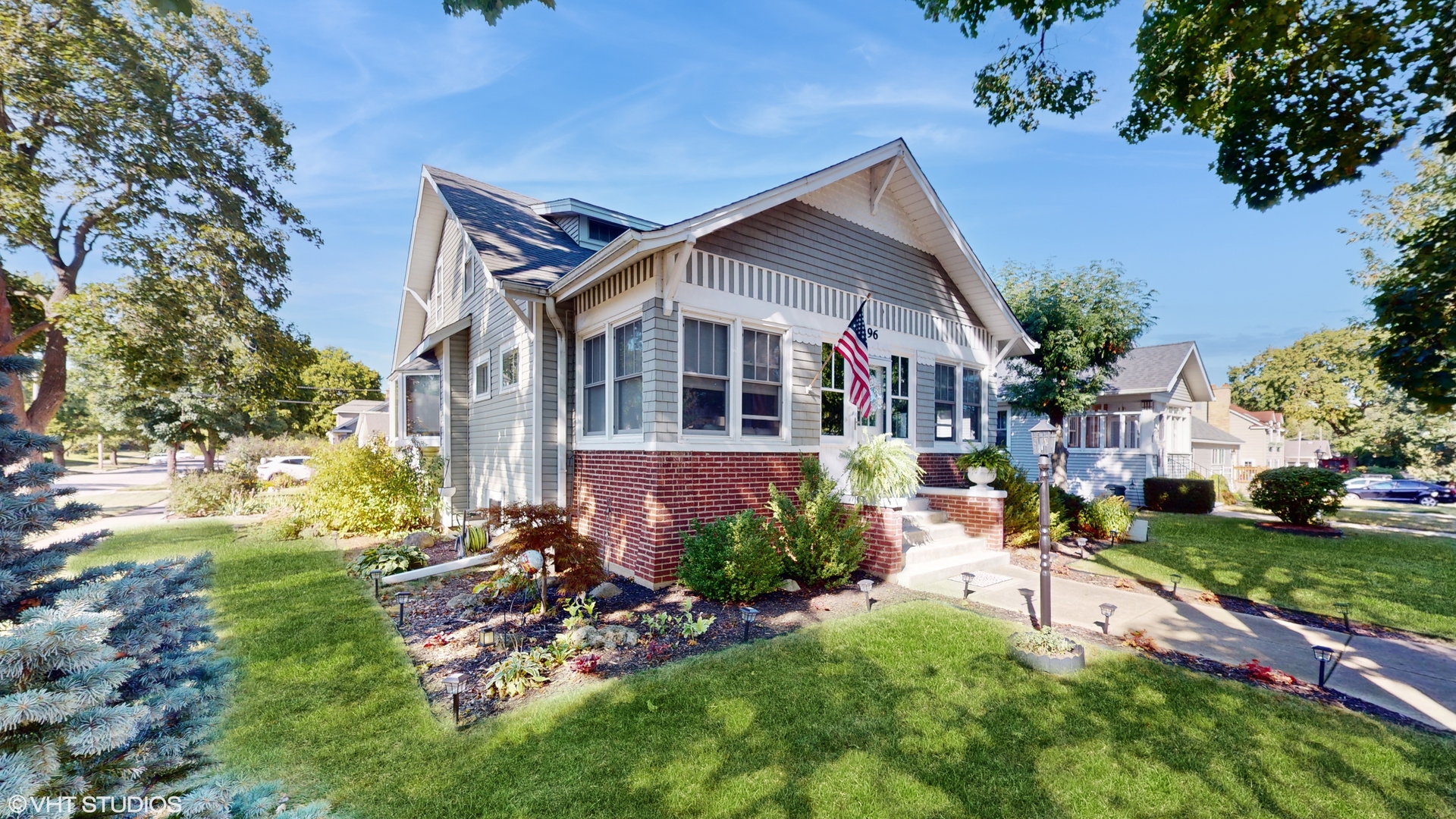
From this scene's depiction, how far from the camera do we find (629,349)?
8.30m

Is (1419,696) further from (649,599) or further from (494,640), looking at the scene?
(494,640)

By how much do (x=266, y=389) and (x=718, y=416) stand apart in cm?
1540

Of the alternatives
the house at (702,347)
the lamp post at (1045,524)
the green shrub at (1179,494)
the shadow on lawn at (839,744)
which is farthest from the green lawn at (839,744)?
the green shrub at (1179,494)

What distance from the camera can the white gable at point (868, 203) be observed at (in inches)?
376

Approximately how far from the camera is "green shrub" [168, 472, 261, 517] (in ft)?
54.5

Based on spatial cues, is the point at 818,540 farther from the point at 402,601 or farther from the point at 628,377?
the point at 402,601

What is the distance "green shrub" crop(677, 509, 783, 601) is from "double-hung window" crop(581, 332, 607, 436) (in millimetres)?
2744

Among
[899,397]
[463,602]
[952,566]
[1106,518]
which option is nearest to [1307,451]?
[1106,518]

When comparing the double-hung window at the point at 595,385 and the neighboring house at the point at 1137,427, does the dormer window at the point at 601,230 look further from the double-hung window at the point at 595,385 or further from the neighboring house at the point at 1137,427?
the neighboring house at the point at 1137,427

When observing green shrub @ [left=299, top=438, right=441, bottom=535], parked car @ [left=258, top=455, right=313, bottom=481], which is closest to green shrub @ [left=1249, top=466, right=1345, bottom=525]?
green shrub @ [left=299, top=438, right=441, bottom=535]

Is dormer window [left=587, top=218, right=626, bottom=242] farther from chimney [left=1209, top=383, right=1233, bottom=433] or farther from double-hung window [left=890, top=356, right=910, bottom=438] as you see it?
chimney [left=1209, top=383, right=1233, bottom=433]

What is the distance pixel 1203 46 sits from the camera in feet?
18.1

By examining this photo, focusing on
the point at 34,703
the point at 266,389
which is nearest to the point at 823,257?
the point at 34,703

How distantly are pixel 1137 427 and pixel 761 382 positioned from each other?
729 inches
